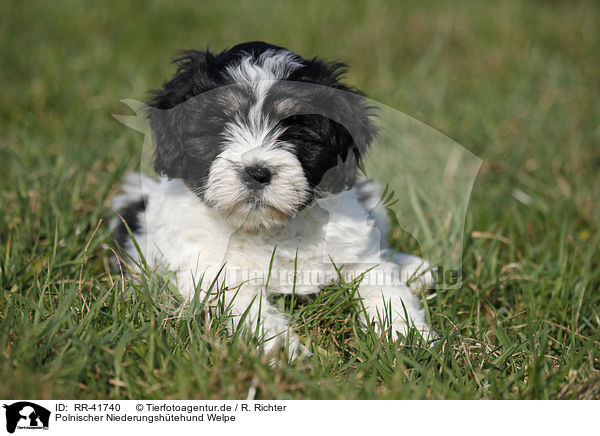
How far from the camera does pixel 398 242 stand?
134 inches

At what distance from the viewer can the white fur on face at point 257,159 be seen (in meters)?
2.34

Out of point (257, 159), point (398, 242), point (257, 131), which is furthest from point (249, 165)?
point (398, 242)

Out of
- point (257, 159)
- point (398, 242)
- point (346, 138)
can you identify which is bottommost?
point (398, 242)

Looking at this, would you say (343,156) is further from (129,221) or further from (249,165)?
(129,221)

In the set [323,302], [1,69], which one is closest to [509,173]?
[323,302]

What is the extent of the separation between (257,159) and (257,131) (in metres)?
0.13

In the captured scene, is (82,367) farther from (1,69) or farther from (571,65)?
(571,65)

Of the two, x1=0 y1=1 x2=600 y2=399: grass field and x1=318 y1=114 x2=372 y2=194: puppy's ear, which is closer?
x1=0 y1=1 x2=600 y2=399: grass field

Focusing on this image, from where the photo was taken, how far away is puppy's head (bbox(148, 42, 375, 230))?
7.73 ft
